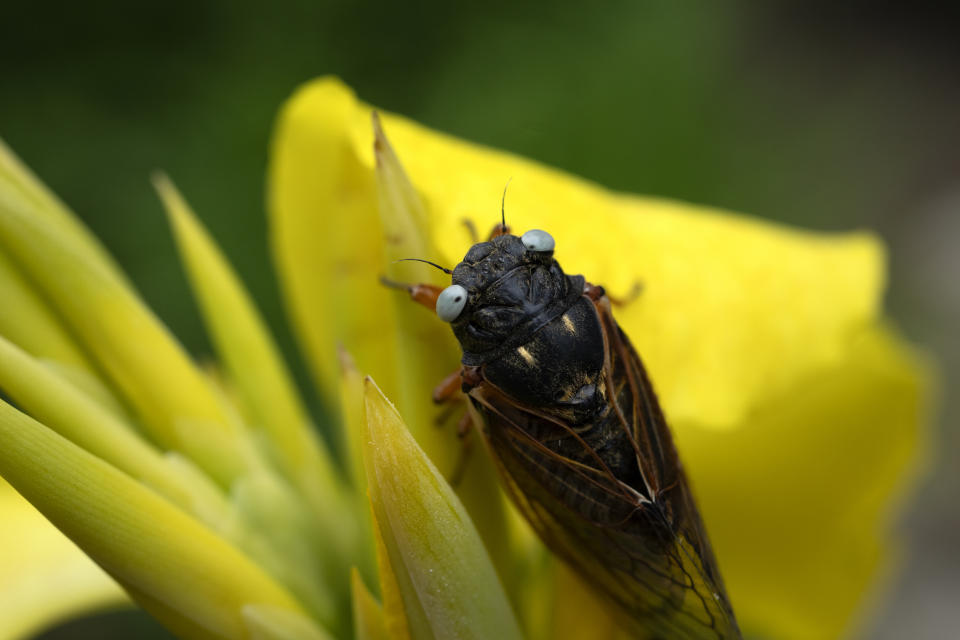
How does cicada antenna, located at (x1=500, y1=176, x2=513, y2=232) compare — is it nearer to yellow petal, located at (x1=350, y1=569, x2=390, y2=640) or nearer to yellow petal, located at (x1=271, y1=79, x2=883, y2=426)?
yellow petal, located at (x1=271, y1=79, x2=883, y2=426)

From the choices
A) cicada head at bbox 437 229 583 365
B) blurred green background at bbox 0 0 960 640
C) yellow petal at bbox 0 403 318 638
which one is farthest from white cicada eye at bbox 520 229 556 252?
blurred green background at bbox 0 0 960 640

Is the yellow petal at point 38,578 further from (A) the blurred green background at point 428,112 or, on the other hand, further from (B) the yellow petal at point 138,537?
(A) the blurred green background at point 428,112

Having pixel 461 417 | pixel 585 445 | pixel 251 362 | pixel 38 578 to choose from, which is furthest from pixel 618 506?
pixel 38 578

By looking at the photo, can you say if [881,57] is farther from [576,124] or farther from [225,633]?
[225,633]

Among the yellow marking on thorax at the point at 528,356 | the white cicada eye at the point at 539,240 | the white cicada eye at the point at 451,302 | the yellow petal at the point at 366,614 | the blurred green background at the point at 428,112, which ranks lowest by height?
the yellow petal at the point at 366,614

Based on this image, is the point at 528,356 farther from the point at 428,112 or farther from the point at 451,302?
the point at 428,112

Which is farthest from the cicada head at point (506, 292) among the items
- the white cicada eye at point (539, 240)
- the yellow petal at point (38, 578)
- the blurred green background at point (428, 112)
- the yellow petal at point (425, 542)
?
the blurred green background at point (428, 112)

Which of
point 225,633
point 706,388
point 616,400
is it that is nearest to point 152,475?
point 225,633
